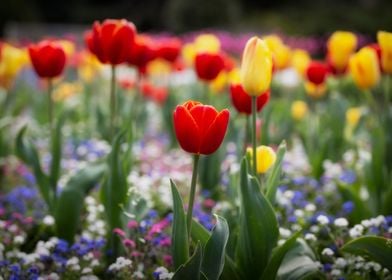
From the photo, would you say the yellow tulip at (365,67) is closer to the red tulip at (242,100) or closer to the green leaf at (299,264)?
the red tulip at (242,100)

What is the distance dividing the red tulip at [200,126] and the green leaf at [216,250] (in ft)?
0.67

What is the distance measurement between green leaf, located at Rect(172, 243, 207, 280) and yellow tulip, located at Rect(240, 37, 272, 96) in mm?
538

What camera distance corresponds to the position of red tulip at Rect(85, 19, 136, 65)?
219 cm

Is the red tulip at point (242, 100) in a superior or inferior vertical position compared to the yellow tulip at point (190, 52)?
inferior

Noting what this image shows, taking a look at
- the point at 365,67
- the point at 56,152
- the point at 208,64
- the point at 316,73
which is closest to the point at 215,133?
the point at 56,152

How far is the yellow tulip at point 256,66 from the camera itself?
1.71m

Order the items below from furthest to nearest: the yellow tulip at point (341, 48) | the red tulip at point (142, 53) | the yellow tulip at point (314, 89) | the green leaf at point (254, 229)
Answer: the yellow tulip at point (314, 89)
the yellow tulip at point (341, 48)
the red tulip at point (142, 53)
the green leaf at point (254, 229)

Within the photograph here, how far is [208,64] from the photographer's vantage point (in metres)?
2.73

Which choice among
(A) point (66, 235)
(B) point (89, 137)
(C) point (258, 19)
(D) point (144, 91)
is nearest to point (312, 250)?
(A) point (66, 235)

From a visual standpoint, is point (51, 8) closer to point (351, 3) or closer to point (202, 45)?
point (351, 3)

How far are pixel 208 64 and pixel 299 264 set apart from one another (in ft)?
3.84

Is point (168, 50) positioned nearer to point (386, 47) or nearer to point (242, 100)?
point (386, 47)

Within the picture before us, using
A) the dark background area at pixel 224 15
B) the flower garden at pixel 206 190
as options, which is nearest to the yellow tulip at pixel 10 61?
the flower garden at pixel 206 190

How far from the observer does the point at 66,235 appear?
2.32 meters
